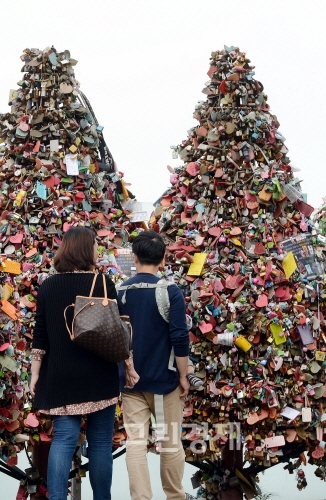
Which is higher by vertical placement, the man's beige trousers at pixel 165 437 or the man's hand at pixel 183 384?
the man's hand at pixel 183 384

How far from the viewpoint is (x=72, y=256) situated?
13.2ft

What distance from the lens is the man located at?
4195 millimetres

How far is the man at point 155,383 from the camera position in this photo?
4195mm

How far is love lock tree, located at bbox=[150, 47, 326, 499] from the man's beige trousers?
1130 mm

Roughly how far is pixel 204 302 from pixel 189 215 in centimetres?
73

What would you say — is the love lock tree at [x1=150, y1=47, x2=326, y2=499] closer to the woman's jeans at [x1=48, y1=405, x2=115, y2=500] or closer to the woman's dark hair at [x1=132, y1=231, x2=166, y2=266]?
the woman's dark hair at [x1=132, y1=231, x2=166, y2=266]

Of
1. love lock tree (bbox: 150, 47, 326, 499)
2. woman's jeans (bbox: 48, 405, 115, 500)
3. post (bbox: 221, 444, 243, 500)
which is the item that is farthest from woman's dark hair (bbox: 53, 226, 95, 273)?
post (bbox: 221, 444, 243, 500)

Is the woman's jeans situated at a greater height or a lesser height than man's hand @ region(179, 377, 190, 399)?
lesser

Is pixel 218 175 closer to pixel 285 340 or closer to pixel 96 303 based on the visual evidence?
pixel 285 340

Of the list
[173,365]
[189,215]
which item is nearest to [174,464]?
[173,365]

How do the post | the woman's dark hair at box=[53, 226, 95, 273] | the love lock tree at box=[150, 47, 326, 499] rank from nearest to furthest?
the woman's dark hair at box=[53, 226, 95, 273], the love lock tree at box=[150, 47, 326, 499], the post

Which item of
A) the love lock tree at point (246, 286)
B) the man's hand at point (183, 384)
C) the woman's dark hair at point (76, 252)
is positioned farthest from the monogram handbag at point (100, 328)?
the love lock tree at point (246, 286)

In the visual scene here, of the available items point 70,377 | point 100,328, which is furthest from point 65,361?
point 100,328

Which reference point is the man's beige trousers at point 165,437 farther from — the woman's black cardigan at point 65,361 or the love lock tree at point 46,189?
the love lock tree at point 46,189
